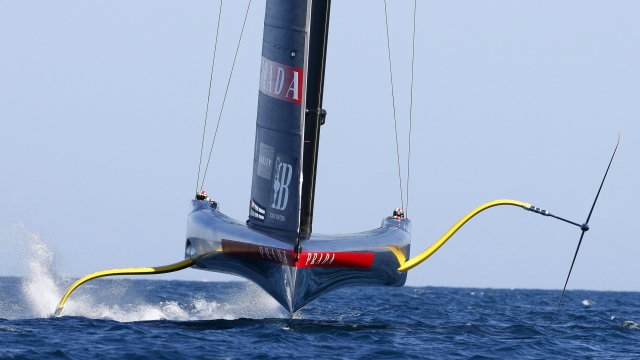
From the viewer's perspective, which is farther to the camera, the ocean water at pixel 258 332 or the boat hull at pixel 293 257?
the boat hull at pixel 293 257

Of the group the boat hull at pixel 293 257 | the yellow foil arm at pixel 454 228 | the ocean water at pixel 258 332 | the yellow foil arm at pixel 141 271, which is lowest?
the ocean water at pixel 258 332

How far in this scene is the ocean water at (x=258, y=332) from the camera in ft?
29.8

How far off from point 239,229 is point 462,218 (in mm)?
3072

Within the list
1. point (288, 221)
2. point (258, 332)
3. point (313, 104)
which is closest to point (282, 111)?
point (313, 104)

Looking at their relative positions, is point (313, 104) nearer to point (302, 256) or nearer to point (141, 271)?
point (302, 256)

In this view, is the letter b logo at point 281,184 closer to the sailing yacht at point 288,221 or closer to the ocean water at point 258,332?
the sailing yacht at point 288,221

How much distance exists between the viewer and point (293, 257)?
1062cm

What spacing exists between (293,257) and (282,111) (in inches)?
70.3

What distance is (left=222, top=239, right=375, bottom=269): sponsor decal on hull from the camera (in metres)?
10.7

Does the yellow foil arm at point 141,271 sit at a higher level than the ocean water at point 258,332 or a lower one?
higher

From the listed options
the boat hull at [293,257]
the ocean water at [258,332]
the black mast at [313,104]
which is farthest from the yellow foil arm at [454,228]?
the black mast at [313,104]

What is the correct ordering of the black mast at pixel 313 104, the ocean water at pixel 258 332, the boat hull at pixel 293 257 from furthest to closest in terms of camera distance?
the black mast at pixel 313 104 → the boat hull at pixel 293 257 → the ocean water at pixel 258 332

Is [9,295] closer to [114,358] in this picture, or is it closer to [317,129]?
[317,129]

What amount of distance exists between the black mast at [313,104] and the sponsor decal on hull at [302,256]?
99 cm
